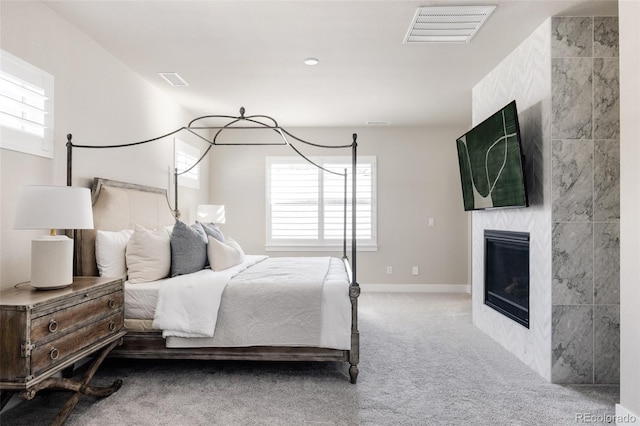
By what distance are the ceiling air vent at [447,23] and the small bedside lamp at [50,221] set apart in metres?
2.47

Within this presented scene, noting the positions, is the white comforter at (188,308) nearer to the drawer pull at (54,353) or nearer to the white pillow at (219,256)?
the white pillow at (219,256)

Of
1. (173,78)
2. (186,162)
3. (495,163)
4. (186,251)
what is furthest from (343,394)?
Result: (186,162)

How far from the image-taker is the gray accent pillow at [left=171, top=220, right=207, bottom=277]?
10.9 ft

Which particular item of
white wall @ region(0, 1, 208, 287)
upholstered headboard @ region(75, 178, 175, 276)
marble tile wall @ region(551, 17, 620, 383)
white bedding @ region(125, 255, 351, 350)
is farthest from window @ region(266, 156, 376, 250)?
marble tile wall @ region(551, 17, 620, 383)

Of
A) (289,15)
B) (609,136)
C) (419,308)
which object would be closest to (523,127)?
(609,136)

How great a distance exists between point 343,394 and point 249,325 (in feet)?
2.56

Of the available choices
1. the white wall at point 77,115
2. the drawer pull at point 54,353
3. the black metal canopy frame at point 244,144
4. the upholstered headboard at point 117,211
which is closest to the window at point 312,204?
the black metal canopy frame at point 244,144

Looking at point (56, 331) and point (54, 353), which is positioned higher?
point (56, 331)

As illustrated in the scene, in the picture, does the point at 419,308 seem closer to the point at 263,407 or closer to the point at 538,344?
the point at 538,344

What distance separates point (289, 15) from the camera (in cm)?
284

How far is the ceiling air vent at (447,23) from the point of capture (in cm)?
276

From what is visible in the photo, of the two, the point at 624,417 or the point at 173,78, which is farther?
the point at 173,78

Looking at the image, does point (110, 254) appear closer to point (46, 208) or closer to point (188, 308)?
point (188, 308)

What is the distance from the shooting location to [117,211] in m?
3.43
